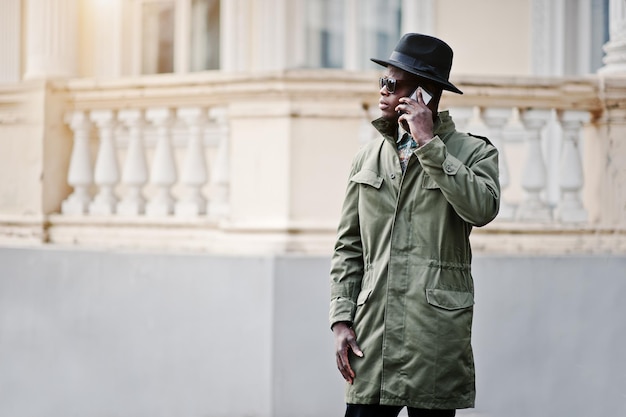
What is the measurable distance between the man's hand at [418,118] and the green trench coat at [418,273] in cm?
5

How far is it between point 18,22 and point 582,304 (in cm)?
727

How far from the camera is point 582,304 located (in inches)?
225

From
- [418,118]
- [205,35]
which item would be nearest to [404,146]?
[418,118]

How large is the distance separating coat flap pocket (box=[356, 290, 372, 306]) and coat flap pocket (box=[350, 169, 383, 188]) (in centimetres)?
34

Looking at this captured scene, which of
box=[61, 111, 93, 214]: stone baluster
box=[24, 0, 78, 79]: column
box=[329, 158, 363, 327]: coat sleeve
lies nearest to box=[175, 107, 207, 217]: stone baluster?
box=[61, 111, 93, 214]: stone baluster

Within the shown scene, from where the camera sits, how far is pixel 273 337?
18.0ft

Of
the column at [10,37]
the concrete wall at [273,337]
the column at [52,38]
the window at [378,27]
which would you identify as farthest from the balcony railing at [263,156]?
the column at [10,37]

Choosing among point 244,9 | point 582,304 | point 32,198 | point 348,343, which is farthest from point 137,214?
point 244,9

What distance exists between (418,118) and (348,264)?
591mm

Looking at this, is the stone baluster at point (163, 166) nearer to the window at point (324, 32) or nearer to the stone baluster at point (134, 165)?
the stone baluster at point (134, 165)

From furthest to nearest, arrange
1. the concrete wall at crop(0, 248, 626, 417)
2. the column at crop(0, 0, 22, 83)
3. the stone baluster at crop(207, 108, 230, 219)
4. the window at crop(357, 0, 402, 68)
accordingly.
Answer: the column at crop(0, 0, 22, 83)
the window at crop(357, 0, 402, 68)
the stone baluster at crop(207, 108, 230, 219)
the concrete wall at crop(0, 248, 626, 417)

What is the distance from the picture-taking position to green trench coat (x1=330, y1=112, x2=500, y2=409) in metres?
3.23

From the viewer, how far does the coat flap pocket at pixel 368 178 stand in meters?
3.45

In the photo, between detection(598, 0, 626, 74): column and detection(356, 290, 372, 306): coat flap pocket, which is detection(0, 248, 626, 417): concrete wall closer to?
detection(598, 0, 626, 74): column
